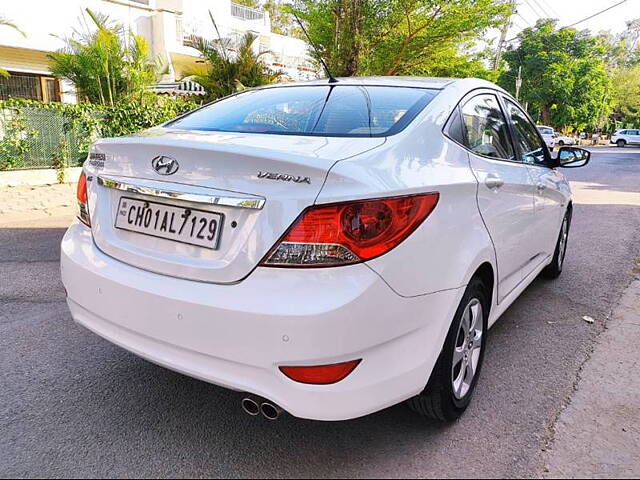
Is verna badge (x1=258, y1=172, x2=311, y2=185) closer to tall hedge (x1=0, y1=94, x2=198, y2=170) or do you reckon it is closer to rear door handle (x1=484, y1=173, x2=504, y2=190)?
rear door handle (x1=484, y1=173, x2=504, y2=190)

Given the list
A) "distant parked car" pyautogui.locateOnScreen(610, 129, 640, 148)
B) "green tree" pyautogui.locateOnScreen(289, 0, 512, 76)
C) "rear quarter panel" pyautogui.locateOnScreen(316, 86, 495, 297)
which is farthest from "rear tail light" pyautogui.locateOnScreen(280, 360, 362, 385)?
"distant parked car" pyautogui.locateOnScreen(610, 129, 640, 148)

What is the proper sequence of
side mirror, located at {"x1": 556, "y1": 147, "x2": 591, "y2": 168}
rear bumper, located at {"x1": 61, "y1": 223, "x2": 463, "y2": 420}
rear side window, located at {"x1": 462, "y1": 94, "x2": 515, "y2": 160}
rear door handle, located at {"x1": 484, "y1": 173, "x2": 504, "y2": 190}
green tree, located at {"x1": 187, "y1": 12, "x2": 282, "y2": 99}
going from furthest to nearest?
green tree, located at {"x1": 187, "y1": 12, "x2": 282, "y2": 99} < side mirror, located at {"x1": 556, "y1": 147, "x2": 591, "y2": 168} < rear side window, located at {"x1": 462, "y1": 94, "x2": 515, "y2": 160} < rear door handle, located at {"x1": 484, "y1": 173, "x2": 504, "y2": 190} < rear bumper, located at {"x1": 61, "y1": 223, "x2": 463, "y2": 420}

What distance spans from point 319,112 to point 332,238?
107cm

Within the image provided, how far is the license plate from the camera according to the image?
6.67 ft

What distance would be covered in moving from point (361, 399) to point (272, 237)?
26.4 inches

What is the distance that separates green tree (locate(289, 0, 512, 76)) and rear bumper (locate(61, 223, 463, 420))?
14.9m

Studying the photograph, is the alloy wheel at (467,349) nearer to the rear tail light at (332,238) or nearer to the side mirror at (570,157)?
the rear tail light at (332,238)

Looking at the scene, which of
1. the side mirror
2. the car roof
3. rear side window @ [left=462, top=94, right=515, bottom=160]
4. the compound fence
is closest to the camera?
rear side window @ [left=462, top=94, right=515, bottom=160]

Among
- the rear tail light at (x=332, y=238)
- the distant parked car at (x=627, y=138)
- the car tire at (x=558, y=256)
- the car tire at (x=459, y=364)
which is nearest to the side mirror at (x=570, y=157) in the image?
the car tire at (x=558, y=256)

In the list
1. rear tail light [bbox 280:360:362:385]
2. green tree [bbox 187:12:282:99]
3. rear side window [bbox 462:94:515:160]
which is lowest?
rear tail light [bbox 280:360:362:385]

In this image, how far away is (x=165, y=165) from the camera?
7.14 ft

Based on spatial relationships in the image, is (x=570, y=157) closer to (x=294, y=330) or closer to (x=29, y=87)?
(x=294, y=330)

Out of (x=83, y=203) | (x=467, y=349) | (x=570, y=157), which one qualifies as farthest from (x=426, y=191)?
(x=570, y=157)

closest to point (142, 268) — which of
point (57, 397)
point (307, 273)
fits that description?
point (307, 273)
